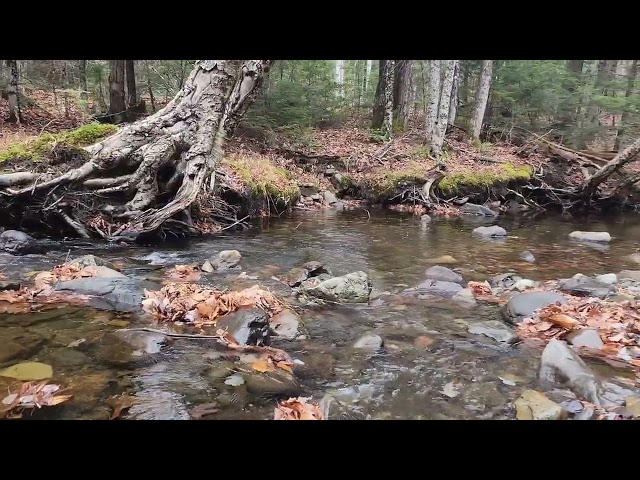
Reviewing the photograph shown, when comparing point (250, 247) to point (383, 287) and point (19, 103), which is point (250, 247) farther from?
point (19, 103)

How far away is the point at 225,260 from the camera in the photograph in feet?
25.1

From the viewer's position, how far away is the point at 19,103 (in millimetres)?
15633

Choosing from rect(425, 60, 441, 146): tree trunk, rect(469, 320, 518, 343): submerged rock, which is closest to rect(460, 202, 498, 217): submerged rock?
rect(425, 60, 441, 146): tree trunk

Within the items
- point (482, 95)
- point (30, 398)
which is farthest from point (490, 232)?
point (30, 398)

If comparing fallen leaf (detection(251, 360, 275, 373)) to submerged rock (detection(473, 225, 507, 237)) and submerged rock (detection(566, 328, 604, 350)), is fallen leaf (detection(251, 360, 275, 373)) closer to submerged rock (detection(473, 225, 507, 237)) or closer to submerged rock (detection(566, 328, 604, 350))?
submerged rock (detection(566, 328, 604, 350))

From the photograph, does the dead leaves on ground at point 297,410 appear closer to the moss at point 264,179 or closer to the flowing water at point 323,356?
the flowing water at point 323,356

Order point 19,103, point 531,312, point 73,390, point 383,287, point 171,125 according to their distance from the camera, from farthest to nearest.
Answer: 1. point 19,103
2. point 171,125
3. point 383,287
4. point 531,312
5. point 73,390

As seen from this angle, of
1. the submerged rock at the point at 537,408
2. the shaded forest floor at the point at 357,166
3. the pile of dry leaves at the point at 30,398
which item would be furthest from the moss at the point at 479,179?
the pile of dry leaves at the point at 30,398

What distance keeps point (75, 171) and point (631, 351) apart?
8913 mm

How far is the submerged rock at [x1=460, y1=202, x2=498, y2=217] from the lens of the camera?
1504cm

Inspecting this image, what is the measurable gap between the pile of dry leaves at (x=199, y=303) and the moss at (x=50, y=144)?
5333 mm

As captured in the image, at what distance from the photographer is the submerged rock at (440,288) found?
668 cm

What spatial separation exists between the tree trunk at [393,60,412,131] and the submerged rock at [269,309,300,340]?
17.0m
